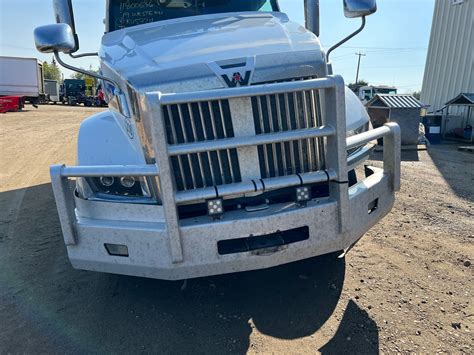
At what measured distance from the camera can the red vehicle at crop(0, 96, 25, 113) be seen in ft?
79.9

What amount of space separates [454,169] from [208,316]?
6.93 metres

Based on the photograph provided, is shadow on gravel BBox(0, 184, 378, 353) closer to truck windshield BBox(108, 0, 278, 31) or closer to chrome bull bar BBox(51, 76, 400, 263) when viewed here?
chrome bull bar BBox(51, 76, 400, 263)

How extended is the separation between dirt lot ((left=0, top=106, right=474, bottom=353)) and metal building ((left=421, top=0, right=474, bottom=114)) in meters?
11.4

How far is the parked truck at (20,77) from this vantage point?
29.7m

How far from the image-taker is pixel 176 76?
2533 millimetres

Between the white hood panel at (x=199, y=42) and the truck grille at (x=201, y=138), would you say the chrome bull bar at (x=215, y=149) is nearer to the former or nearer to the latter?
the truck grille at (x=201, y=138)

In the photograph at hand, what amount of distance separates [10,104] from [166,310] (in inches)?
1058

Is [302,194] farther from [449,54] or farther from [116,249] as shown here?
[449,54]

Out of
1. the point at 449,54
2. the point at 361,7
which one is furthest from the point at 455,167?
the point at 449,54

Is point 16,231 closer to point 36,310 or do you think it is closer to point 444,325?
point 36,310

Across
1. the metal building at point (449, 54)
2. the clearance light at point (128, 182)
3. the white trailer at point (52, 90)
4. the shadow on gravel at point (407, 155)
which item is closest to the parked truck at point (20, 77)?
the white trailer at point (52, 90)

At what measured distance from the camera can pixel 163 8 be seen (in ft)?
13.5

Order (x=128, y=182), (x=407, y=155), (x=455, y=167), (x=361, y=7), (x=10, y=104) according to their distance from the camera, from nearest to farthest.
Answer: (x=128, y=182) → (x=361, y=7) → (x=455, y=167) → (x=407, y=155) → (x=10, y=104)

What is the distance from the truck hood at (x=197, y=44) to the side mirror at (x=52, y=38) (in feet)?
1.16
